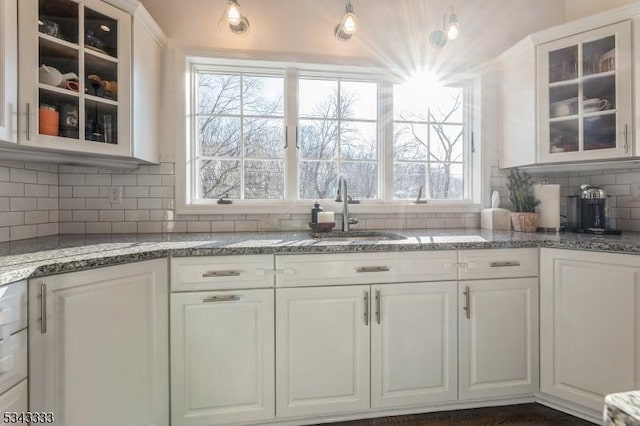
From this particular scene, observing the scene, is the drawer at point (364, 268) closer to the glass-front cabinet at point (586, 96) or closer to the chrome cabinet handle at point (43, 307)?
the chrome cabinet handle at point (43, 307)

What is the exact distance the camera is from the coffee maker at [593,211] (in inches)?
82.6

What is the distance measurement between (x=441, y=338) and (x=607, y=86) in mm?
1782

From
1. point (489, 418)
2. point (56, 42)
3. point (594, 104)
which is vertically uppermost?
point (56, 42)

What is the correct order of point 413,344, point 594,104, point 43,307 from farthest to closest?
point 594,104 < point 413,344 < point 43,307

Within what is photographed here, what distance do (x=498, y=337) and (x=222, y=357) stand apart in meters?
1.45

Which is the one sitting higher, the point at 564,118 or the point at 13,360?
the point at 564,118

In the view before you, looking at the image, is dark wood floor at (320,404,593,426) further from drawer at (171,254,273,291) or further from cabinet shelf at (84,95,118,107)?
cabinet shelf at (84,95,118,107)

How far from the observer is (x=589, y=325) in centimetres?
168

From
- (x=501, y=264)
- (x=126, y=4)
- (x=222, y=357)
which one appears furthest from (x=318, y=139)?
(x=222, y=357)

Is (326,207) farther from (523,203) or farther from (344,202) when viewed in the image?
(523,203)

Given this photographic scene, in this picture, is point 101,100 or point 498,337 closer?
point 101,100

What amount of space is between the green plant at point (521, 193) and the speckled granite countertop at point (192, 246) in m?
0.34

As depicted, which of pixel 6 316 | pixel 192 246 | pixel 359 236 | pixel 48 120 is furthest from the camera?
pixel 359 236

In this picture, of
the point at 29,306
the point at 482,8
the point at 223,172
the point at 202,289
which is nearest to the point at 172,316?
the point at 202,289
